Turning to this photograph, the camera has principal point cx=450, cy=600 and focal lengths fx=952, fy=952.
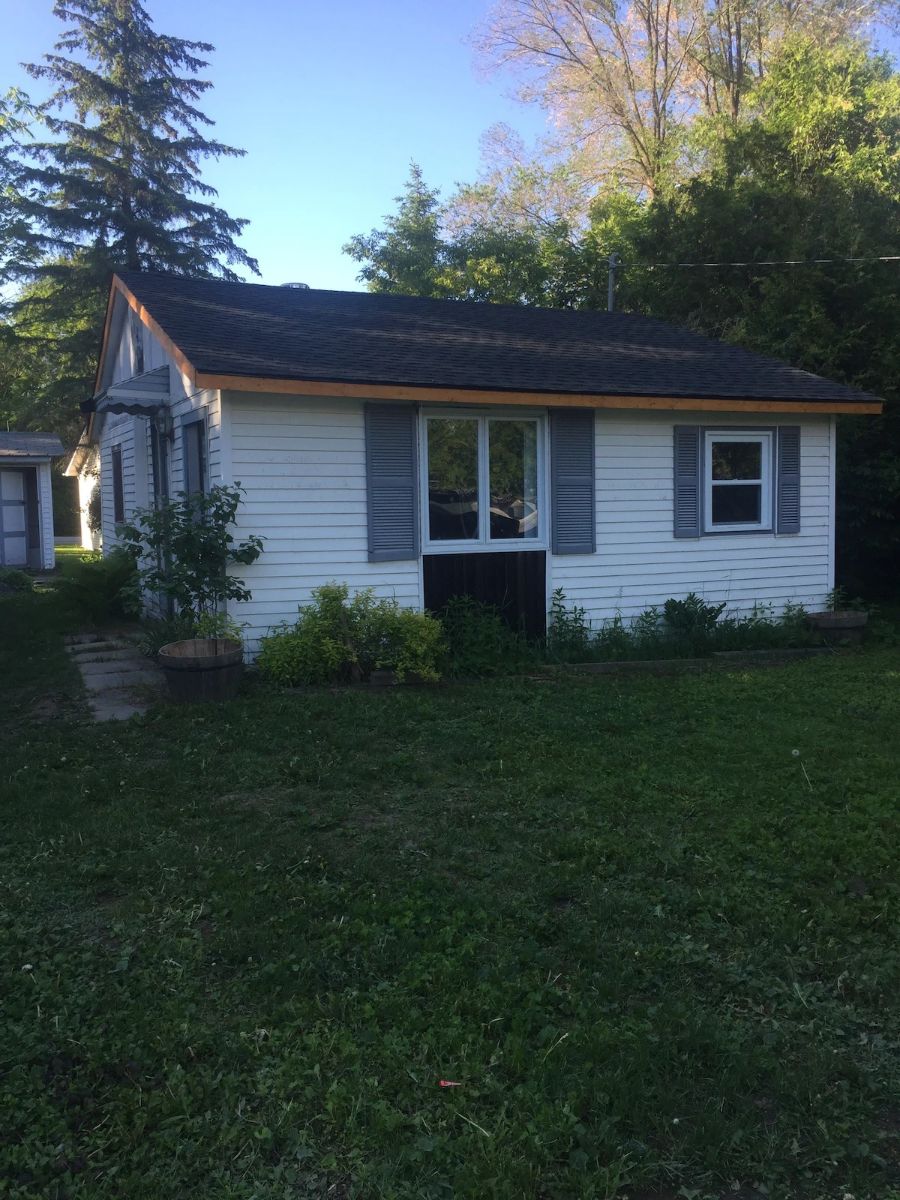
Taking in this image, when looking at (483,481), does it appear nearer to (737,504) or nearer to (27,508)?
(737,504)

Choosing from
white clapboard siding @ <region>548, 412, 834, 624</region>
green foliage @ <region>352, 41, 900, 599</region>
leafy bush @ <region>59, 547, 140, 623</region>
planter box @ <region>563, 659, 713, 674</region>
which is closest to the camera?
planter box @ <region>563, 659, 713, 674</region>

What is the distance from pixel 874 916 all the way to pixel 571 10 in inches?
1012

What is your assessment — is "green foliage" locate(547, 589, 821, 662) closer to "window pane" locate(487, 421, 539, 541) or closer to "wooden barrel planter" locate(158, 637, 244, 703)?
"window pane" locate(487, 421, 539, 541)

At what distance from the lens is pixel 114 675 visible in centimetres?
850

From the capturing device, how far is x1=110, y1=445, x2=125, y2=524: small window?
13539 mm

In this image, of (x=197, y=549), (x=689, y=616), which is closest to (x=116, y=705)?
(x=197, y=549)

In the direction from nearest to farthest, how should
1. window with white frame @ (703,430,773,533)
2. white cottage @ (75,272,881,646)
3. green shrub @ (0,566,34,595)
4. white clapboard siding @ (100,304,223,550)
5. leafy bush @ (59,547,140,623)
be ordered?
white cottage @ (75,272,881,646), white clapboard siding @ (100,304,223,550), window with white frame @ (703,430,773,533), leafy bush @ (59,547,140,623), green shrub @ (0,566,34,595)

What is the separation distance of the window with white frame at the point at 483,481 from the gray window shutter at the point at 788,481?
3.06m

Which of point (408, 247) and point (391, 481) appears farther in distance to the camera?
point (408, 247)

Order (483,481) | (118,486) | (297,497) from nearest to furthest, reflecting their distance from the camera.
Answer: (297,497) < (483,481) < (118,486)

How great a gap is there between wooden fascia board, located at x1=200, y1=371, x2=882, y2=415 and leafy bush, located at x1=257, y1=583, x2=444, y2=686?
5.69 feet

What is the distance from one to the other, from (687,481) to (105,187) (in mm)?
21769

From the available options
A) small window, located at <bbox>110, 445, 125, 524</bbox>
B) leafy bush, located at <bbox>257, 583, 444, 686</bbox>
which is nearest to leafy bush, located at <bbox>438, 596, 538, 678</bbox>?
leafy bush, located at <bbox>257, 583, 444, 686</bbox>

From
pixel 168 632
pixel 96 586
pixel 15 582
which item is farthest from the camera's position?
pixel 15 582
